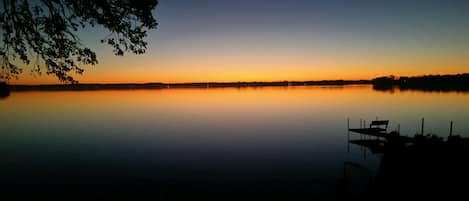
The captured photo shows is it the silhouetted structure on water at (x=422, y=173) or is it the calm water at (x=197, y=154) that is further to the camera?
the calm water at (x=197, y=154)

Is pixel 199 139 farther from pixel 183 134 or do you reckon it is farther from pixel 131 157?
pixel 131 157

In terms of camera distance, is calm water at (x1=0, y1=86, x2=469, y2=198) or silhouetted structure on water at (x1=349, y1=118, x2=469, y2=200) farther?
calm water at (x1=0, y1=86, x2=469, y2=198)

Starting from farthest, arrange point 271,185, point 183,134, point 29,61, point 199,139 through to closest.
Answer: point 183,134, point 199,139, point 271,185, point 29,61

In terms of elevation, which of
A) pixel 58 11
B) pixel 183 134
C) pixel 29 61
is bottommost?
pixel 183 134

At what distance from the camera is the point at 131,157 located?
31719 mm

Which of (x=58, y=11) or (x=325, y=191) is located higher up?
(x=58, y=11)

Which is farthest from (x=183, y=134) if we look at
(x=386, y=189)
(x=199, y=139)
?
(x=386, y=189)

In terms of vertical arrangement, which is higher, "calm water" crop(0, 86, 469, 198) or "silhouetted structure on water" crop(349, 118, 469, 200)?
"silhouetted structure on water" crop(349, 118, 469, 200)

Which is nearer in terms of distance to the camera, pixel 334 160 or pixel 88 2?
pixel 88 2

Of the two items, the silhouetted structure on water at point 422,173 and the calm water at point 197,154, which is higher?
the silhouetted structure on water at point 422,173

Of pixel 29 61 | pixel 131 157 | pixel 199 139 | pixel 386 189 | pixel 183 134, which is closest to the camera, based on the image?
pixel 29 61

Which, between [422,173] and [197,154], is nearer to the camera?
[422,173]

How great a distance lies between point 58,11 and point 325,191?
54.3 ft

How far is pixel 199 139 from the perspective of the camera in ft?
140
